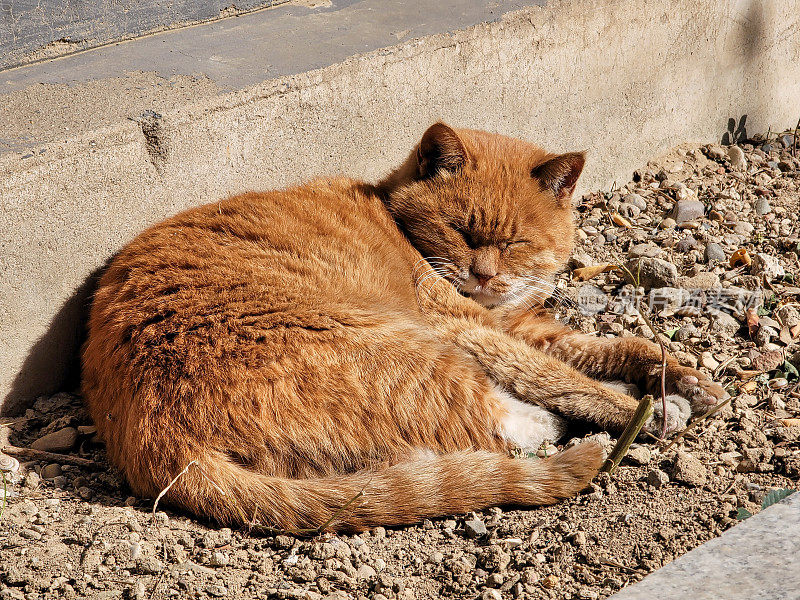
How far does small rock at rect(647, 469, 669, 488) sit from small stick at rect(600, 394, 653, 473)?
0.36 ft

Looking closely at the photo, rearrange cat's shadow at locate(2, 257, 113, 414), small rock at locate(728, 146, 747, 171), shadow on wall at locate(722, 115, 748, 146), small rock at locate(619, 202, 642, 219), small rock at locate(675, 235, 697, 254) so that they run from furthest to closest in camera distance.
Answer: shadow on wall at locate(722, 115, 748, 146), small rock at locate(728, 146, 747, 171), small rock at locate(619, 202, 642, 219), small rock at locate(675, 235, 697, 254), cat's shadow at locate(2, 257, 113, 414)

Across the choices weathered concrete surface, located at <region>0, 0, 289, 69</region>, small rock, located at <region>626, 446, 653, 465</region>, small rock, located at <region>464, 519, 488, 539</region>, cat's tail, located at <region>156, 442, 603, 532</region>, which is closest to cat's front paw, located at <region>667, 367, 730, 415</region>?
small rock, located at <region>626, 446, 653, 465</region>

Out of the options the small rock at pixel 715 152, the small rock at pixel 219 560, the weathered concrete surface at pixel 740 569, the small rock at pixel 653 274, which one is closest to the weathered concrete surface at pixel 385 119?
the small rock at pixel 715 152

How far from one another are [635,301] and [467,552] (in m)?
1.95

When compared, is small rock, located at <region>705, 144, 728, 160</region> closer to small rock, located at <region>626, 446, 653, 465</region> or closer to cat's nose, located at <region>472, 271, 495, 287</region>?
cat's nose, located at <region>472, 271, 495, 287</region>

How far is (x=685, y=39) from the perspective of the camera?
4.91 meters

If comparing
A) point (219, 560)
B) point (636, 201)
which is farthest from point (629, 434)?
point (636, 201)

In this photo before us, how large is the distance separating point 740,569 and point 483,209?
186 centimetres

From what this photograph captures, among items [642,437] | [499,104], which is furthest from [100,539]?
[499,104]

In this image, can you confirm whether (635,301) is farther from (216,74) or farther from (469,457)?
(216,74)

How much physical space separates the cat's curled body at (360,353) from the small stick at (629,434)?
0.10 m

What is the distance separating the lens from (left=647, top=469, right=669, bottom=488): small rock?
8.64 ft

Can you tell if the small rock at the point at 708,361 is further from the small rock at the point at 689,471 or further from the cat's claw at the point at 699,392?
the small rock at the point at 689,471

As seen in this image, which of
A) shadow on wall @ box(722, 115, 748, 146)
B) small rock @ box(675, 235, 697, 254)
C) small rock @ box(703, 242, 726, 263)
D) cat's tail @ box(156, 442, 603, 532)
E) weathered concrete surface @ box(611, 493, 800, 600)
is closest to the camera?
weathered concrete surface @ box(611, 493, 800, 600)
